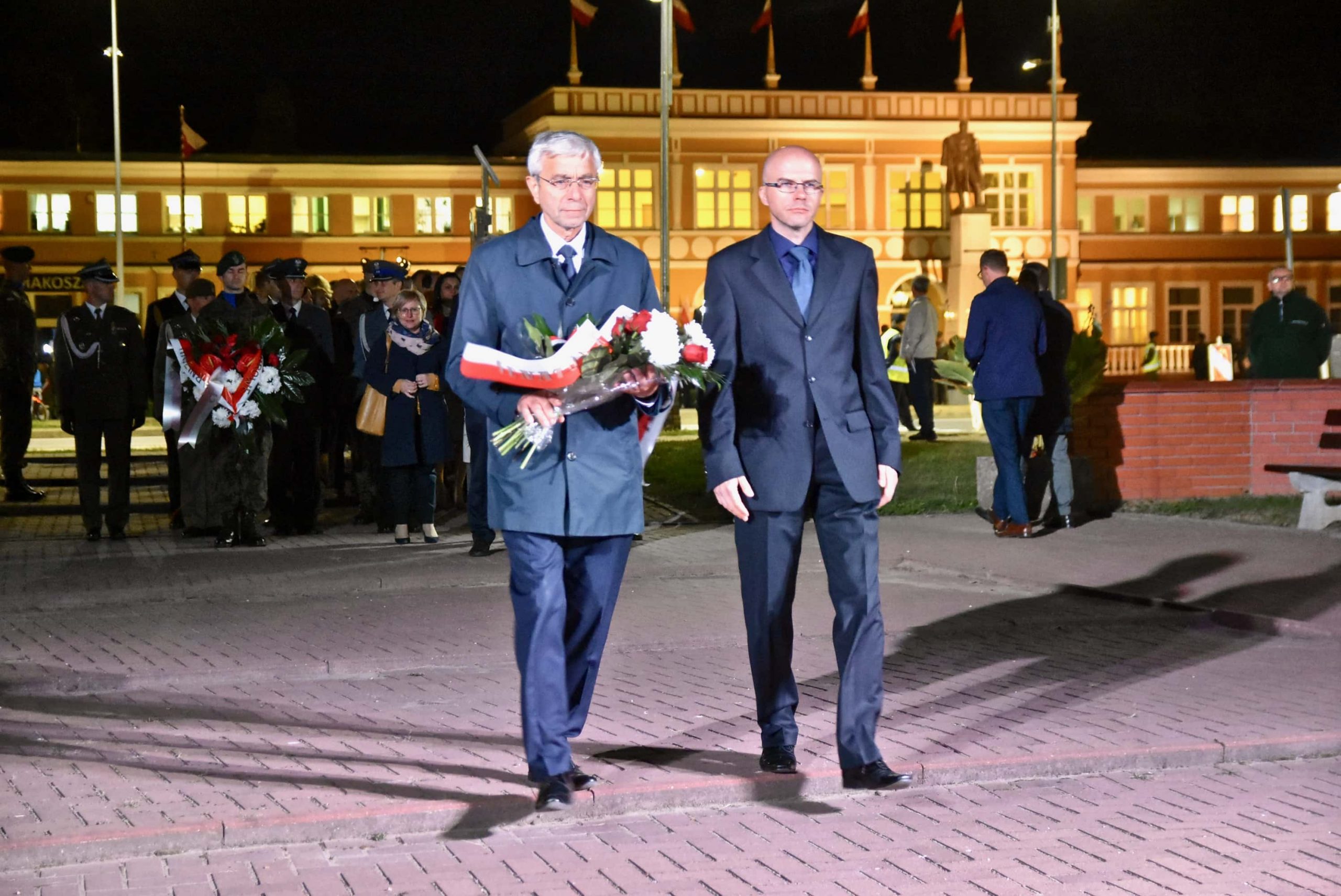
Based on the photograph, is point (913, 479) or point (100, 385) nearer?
point (100, 385)

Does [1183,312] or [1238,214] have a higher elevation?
[1238,214]

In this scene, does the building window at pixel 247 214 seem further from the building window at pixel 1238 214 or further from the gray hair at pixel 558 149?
the gray hair at pixel 558 149

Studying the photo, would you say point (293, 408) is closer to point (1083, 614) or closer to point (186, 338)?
point (186, 338)

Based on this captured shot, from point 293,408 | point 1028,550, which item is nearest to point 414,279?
point 293,408

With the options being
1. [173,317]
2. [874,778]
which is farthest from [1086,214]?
[874,778]

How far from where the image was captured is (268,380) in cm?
1245

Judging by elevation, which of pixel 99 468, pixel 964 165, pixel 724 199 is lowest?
pixel 99 468

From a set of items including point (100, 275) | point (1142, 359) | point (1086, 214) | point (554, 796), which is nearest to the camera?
point (554, 796)

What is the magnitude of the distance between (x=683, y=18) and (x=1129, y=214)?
29.1 m

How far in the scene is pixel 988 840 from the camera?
207 inches

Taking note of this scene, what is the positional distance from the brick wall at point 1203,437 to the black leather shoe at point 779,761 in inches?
370

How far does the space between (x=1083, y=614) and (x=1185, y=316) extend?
5872 cm

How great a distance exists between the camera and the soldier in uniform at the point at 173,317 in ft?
45.2

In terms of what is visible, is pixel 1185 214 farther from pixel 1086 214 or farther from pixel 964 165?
pixel 964 165
